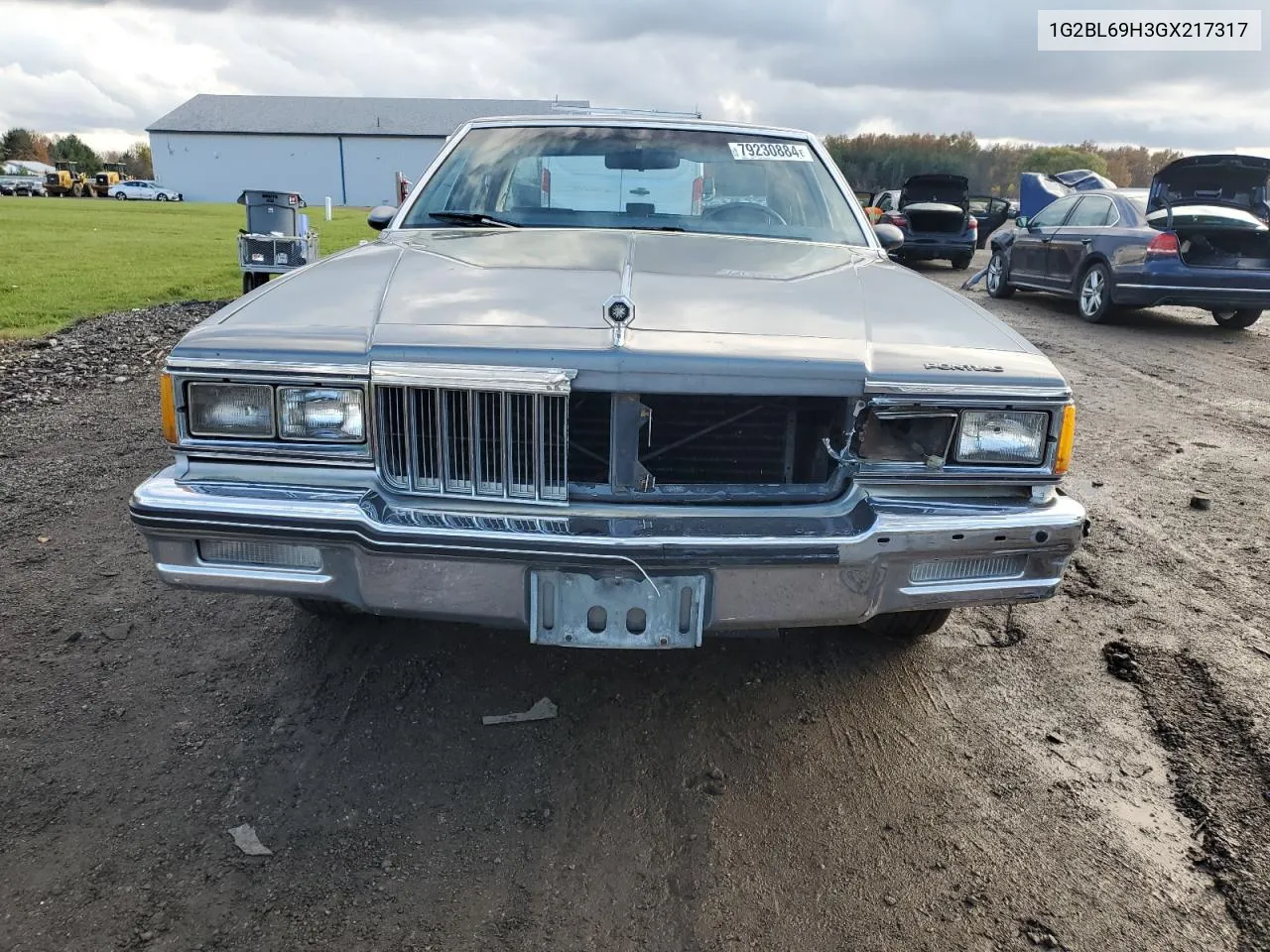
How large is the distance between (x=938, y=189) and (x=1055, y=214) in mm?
7243

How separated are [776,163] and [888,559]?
7.25ft

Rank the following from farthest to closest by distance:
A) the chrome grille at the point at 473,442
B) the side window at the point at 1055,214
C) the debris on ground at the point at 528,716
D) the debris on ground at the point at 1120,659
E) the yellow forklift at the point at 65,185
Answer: the yellow forklift at the point at 65,185
the side window at the point at 1055,214
the debris on ground at the point at 1120,659
the debris on ground at the point at 528,716
the chrome grille at the point at 473,442

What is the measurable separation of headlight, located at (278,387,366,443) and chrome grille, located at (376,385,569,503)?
69 millimetres

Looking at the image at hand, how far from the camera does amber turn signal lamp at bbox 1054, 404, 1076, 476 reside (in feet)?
7.62

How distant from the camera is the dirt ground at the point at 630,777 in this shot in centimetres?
195

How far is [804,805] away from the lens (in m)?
2.32

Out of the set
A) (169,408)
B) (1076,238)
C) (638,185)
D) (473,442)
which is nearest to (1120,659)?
(473,442)

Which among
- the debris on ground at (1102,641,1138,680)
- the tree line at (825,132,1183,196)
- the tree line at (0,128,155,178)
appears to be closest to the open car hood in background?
the debris on ground at (1102,641,1138,680)

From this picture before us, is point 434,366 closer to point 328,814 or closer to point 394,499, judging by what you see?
point 394,499

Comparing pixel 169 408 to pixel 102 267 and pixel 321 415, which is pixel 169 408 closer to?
pixel 321 415

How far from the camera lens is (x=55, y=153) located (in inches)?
3263

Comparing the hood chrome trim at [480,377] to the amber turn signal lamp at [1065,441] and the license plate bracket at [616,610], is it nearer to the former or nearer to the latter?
the license plate bracket at [616,610]

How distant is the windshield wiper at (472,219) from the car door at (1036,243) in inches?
365

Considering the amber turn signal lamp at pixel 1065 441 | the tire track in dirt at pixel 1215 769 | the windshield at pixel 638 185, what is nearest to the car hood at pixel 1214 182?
the windshield at pixel 638 185
